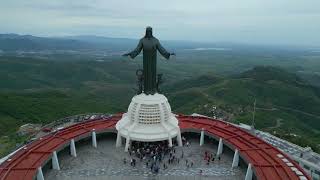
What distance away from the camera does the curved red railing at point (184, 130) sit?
33312 mm

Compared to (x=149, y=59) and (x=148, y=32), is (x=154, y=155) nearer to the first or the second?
(x=149, y=59)

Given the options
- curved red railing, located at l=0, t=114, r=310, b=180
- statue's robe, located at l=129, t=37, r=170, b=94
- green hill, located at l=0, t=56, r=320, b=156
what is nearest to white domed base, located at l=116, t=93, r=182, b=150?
statue's robe, located at l=129, t=37, r=170, b=94

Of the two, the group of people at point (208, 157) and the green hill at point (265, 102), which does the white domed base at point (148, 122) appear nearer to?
the group of people at point (208, 157)

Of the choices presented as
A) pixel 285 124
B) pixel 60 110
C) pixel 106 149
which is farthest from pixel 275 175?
pixel 60 110

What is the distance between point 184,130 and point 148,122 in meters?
6.67

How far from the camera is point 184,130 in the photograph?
4753 cm

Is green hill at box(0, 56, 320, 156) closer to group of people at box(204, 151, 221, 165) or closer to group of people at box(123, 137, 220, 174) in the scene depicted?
group of people at box(204, 151, 221, 165)

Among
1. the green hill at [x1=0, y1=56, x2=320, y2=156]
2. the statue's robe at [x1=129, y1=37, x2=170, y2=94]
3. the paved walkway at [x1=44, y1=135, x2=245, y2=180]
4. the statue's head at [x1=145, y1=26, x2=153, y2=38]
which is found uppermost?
the statue's head at [x1=145, y1=26, x2=153, y2=38]

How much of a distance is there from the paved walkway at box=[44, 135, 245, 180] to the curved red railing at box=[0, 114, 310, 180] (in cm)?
201

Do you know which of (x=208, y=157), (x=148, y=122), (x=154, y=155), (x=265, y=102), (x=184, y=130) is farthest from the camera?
(x=265, y=102)

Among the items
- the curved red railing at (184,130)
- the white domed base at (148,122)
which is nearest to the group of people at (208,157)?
the curved red railing at (184,130)

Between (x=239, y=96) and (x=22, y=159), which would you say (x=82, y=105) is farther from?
(x=22, y=159)

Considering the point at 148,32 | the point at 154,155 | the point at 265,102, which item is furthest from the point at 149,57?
the point at 265,102

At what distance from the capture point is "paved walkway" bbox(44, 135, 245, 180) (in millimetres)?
37312
